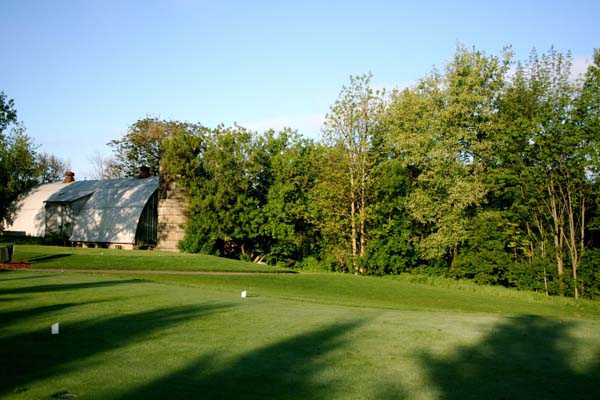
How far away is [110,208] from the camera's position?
49094 mm

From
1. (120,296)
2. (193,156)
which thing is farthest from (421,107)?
(120,296)

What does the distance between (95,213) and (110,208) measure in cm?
167

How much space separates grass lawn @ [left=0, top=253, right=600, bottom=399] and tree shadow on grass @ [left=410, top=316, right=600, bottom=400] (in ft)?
0.05

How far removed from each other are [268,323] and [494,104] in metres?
33.7

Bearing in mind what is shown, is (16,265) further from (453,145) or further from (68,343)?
(453,145)

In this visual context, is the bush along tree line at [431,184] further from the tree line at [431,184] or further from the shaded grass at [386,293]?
the shaded grass at [386,293]

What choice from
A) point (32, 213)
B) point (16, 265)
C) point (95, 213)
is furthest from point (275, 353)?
point (32, 213)

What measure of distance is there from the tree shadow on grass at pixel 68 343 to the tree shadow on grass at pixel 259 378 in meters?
1.47

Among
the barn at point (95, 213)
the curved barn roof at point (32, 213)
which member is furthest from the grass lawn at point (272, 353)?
the curved barn roof at point (32, 213)

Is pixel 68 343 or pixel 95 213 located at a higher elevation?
pixel 95 213

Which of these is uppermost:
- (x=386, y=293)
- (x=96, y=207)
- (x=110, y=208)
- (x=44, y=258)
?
(x=96, y=207)

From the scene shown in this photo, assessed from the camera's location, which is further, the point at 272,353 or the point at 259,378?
the point at 272,353

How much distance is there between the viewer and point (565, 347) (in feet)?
27.7

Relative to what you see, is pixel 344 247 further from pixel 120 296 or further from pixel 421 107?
pixel 120 296
